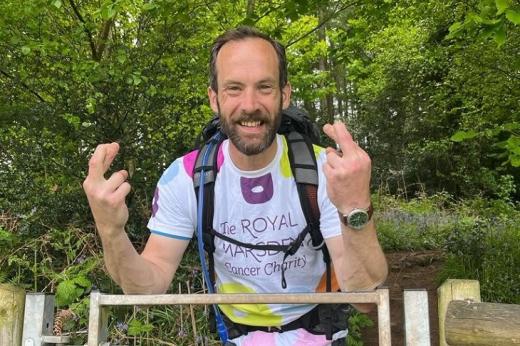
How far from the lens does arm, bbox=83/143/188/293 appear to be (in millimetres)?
1553

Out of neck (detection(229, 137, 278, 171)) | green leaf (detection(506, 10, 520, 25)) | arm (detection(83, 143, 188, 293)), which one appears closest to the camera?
arm (detection(83, 143, 188, 293))

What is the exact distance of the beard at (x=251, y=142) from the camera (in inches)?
77.0

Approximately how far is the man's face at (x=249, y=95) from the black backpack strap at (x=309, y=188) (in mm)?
127

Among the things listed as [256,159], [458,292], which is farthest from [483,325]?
[256,159]

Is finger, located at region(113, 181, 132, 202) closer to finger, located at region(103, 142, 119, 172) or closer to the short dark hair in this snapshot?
finger, located at region(103, 142, 119, 172)

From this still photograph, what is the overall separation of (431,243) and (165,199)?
6.75m

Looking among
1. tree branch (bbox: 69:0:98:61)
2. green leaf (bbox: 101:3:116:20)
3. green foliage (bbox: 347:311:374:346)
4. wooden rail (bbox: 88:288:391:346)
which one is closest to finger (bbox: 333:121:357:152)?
wooden rail (bbox: 88:288:391:346)

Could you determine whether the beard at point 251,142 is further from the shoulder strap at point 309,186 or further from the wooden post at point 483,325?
the wooden post at point 483,325

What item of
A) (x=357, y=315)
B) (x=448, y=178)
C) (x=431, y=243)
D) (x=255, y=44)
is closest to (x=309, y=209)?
(x=255, y=44)

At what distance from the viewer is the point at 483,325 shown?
1950mm

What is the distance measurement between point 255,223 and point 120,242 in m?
0.53

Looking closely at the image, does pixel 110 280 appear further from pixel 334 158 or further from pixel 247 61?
pixel 334 158

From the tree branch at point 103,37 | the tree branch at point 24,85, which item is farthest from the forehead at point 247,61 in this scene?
the tree branch at point 103,37

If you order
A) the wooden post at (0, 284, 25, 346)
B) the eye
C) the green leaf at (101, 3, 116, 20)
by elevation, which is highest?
the green leaf at (101, 3, 116, 20)
